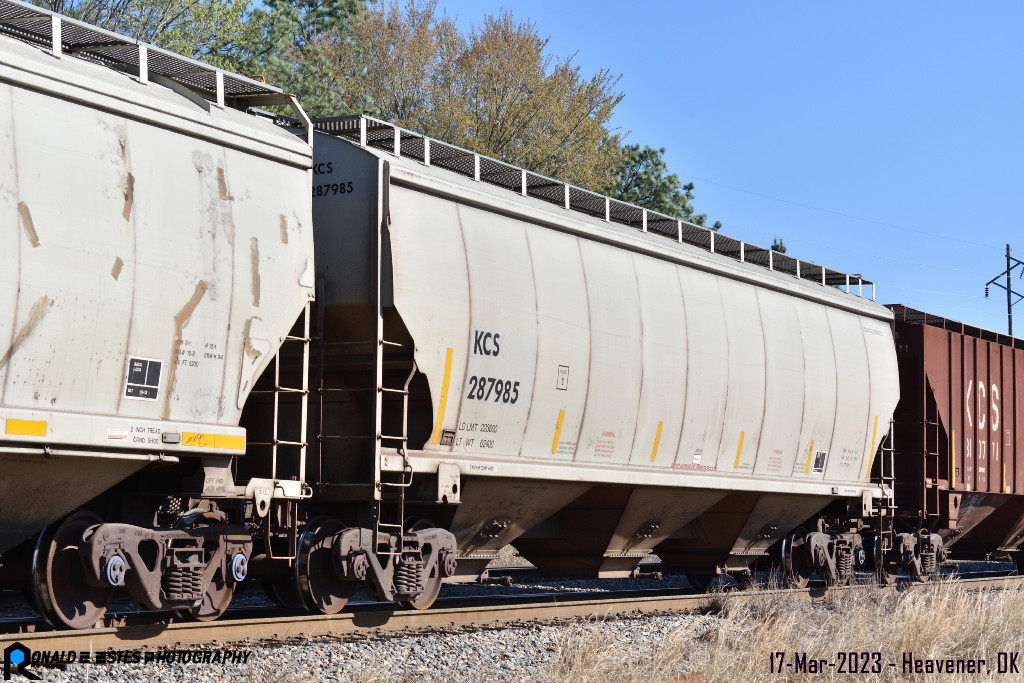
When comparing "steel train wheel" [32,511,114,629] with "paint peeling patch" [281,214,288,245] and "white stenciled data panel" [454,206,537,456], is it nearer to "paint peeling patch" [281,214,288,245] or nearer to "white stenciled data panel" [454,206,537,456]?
"paint peeling patch" [281,214,288,245]

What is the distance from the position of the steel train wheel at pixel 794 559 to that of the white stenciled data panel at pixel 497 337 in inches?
266

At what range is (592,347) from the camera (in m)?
12.3

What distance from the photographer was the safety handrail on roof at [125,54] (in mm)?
8336

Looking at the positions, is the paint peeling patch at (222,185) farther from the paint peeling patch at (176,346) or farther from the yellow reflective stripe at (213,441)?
the yellow reflective stripe at (213,441)

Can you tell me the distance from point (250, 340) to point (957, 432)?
44.8ft

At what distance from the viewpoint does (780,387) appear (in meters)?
15.3

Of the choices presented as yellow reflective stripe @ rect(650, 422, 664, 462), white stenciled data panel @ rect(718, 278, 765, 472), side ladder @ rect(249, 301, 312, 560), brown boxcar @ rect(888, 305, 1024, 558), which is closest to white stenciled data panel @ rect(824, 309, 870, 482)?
brown boxcar @ rect(888, 305, 1024, 558)

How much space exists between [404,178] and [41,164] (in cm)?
358

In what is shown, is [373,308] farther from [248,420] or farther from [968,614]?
[968,614]

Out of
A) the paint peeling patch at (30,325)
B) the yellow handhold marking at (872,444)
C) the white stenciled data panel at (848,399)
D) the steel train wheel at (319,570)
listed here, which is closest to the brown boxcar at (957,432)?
the yellow handhold marking at (872,444)

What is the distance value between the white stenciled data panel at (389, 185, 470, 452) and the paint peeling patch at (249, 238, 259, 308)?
1.41m

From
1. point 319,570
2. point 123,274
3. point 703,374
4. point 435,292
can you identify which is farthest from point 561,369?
point 123,274

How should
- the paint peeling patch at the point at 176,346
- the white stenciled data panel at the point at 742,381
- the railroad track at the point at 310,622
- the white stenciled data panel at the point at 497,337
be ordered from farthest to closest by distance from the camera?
the white stenciled data panel at the point at 742,381
the white stenciled data panel at the point at 497,337
the paint peeling patch at the point at 176,346
the railroad track at the point at 310,622

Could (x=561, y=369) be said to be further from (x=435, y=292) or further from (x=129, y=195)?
(x=129, y=195)
